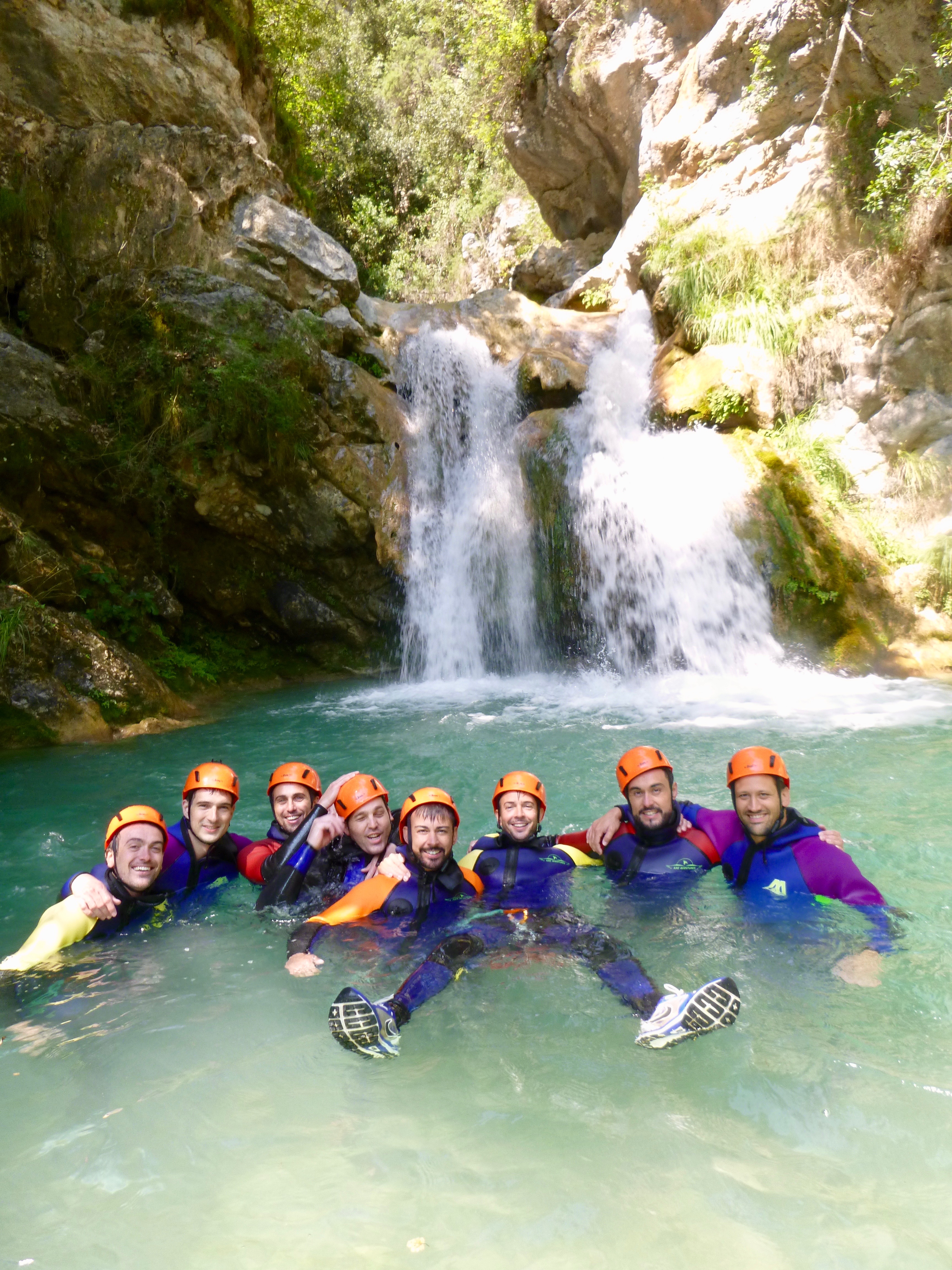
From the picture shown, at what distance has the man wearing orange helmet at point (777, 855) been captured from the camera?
3518mm

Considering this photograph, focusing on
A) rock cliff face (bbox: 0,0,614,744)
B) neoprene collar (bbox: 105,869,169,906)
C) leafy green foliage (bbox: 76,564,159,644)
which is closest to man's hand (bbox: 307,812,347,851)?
neoprene collar (bbox: 105,869,169,906)

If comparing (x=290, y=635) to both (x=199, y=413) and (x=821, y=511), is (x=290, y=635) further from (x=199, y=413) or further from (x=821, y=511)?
(x=821, y=511)

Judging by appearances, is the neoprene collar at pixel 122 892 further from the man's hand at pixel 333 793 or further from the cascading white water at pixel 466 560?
the cascading white water at pixel 466 560

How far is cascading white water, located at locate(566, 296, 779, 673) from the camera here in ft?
31.4

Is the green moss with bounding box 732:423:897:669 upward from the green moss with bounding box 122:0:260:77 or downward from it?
downward

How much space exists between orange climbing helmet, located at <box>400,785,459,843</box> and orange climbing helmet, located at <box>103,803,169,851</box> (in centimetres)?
103

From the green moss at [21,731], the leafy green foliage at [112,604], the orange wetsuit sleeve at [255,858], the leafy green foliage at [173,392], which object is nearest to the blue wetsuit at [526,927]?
the orange wetsuit sleeve at [255,858]

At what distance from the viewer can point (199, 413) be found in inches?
377

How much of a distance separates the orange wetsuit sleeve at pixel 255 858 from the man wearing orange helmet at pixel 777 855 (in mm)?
2090

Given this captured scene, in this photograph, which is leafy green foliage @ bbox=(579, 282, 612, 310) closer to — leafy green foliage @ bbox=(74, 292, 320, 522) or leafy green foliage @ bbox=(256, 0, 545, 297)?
leafy green foliage @ bbox=(256, 0, 545, 297)

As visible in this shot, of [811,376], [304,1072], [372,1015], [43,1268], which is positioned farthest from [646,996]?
[811,376]

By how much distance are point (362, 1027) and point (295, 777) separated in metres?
1.75

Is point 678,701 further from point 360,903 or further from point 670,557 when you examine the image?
point 360,903

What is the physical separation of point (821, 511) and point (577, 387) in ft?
12.1
